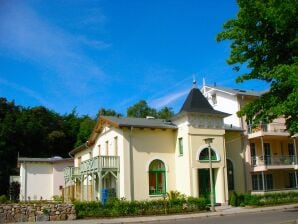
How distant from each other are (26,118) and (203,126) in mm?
36573

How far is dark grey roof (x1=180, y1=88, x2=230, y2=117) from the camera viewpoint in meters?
27.7

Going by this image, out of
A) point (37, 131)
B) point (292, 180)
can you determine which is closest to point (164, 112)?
point (37, 131)

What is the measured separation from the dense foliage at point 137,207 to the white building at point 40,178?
2139 centimetres

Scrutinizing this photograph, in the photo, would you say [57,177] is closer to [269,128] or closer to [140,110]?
[269,128]

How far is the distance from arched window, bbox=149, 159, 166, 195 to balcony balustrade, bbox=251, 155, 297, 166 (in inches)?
320

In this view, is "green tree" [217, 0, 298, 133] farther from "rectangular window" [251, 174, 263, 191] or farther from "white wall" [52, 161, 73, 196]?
"white wall" [52, 161, 73, 196]

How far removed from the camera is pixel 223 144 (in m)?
28.3

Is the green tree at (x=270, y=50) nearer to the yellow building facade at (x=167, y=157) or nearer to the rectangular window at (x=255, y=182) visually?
the yellow building facade at (x=167, y=157)

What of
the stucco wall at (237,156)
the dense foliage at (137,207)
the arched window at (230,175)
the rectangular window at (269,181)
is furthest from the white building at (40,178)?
the rectangular window at (269,181)

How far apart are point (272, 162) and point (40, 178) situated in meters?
24.4

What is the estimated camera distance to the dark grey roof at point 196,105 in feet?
90.9

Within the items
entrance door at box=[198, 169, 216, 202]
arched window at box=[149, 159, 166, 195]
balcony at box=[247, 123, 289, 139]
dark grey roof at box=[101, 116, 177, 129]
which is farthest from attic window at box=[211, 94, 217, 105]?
arched window at box=[149, 159, 166, 195]

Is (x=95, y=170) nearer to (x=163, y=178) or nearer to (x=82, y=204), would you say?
(x=163, y=178)

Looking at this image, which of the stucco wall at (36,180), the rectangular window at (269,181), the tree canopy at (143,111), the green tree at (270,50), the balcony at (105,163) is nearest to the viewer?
the green tree at (270,50)
